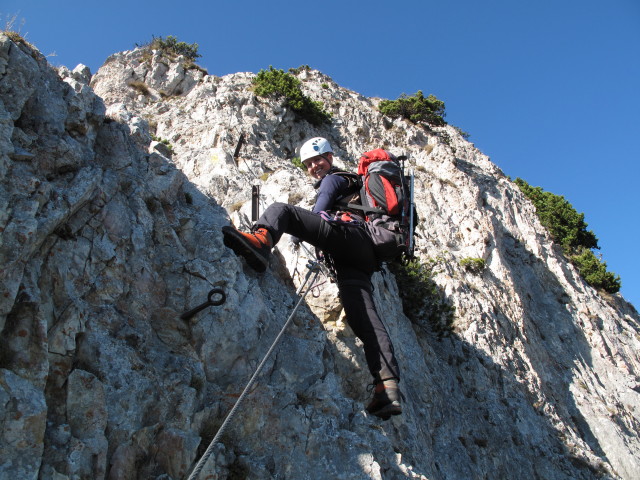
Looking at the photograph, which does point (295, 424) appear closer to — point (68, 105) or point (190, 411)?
point (190, 411)

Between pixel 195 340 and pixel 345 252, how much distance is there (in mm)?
2291

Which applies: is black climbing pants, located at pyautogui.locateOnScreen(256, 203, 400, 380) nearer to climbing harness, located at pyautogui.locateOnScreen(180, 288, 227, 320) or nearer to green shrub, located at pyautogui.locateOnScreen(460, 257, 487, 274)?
climbing harness, located at pyautogui.locateOnScreen(180, 288, 227, 320)

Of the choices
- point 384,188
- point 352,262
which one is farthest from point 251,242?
point 384,188

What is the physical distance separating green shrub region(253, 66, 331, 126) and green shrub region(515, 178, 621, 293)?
14042 millimetres

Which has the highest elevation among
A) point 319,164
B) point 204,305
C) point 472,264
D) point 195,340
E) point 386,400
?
point 472,264

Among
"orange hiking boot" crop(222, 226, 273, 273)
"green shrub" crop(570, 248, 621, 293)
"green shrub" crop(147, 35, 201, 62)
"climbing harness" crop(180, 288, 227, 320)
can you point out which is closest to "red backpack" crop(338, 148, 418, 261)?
"orange hiking boot" crop(222, 226, 273, 273)

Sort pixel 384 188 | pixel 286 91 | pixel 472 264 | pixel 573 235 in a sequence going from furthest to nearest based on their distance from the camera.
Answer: pixel 573 235, pixel 286 91, pixel 472 264, pixel 384 188

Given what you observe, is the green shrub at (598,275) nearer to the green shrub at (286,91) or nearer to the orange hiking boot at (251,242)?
the green shrub at (286,91)

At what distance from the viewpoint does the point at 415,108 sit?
24.0 meters

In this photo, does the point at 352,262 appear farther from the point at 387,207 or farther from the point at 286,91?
the point at 286,91

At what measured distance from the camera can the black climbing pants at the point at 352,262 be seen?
6328mm

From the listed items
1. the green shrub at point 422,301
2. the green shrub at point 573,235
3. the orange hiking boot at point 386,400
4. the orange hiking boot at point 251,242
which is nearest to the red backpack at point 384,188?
the orange hiking boot at point 251,242

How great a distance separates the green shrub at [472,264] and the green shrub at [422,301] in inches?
85.5

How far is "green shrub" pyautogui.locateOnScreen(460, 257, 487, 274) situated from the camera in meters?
15.9
